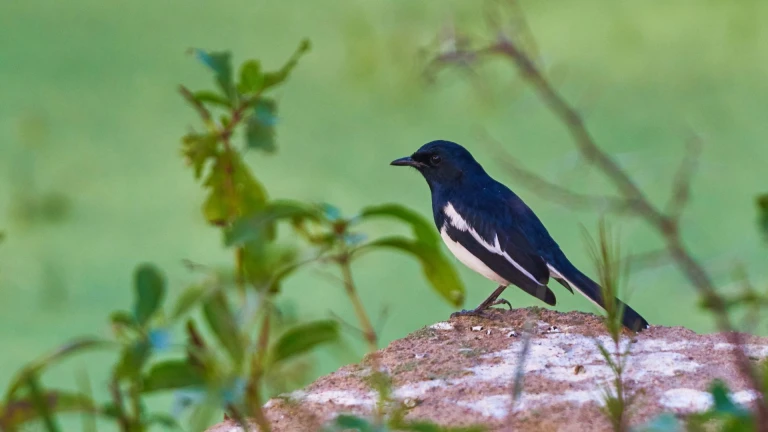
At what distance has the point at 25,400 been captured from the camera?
1.50 metres

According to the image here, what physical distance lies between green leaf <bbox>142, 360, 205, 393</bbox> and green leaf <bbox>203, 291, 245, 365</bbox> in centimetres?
5

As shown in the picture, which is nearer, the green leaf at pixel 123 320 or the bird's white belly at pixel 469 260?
the green leaf at pixel 123 320

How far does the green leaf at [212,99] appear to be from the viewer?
1.95 metres

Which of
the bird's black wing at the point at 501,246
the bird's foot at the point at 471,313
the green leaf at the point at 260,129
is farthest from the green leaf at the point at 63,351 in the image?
the bird's black wing at the point at 501,246

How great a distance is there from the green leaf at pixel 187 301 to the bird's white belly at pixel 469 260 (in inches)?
102

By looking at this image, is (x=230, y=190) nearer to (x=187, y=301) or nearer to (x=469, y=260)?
(x=187, y=301)

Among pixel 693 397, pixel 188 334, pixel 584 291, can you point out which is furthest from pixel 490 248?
pixel 188 334

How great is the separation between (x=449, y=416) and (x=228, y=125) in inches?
31.2

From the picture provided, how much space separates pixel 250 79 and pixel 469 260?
231 cm

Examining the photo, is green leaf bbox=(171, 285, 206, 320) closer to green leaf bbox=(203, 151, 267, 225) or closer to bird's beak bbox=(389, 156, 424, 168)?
green leaf bbox=(203, 151, 267, 225)

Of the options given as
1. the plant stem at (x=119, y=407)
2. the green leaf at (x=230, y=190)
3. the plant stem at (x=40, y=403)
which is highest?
the green leaf at (x=230, y=190)

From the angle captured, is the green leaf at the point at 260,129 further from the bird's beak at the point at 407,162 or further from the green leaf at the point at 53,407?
the bird's beak at the point at 407,162

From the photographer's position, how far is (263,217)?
1431 mm

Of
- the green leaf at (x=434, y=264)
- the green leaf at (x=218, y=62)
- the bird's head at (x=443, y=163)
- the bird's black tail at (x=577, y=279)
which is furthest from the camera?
the bird's head at (x=443, y=163)
